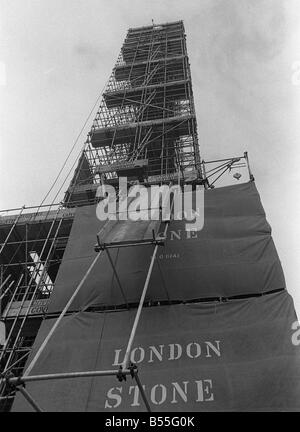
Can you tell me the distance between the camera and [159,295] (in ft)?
37.5

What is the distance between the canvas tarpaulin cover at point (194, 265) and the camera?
450 inches

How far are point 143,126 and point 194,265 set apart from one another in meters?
15.3

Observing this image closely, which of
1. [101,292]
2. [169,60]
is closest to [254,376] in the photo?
[101,292]

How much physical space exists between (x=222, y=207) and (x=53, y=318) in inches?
235

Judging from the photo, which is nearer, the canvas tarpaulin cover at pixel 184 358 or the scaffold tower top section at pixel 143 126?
the canvas tarpaulin cover at pixel 184 358

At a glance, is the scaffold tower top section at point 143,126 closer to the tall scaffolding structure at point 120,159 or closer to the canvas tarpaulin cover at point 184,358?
the tall scaffolding structure at point 120,159

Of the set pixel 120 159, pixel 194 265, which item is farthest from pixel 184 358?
pixel 120 159

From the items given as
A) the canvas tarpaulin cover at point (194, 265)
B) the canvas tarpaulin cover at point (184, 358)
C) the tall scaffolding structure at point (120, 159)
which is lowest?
the canvas tarpaulin cover at point (184, 358)

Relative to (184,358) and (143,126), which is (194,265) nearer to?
(184,358)

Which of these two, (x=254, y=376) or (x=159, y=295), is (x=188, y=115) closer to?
(x=159, y=295)

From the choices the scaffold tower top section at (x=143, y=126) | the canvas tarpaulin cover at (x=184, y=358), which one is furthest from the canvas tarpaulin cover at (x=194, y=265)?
the scaffold tower top section at (x=143, y=126)

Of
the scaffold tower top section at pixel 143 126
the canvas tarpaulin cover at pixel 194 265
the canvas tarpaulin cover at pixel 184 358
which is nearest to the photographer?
the canvas tarpaulin cover at pixel 184 358

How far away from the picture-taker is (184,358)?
32.0 ft

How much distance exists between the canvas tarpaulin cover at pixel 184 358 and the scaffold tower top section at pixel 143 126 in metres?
10.9
